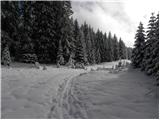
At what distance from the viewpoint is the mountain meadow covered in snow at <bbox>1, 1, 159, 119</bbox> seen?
26.8 ft

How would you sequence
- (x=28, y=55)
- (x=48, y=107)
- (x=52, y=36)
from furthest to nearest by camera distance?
(x=52, y=36) → (x=28, y=55) → (x=48, y=107)

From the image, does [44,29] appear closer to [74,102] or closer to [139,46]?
[139,46]

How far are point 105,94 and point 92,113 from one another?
3.21 metres

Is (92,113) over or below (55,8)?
below

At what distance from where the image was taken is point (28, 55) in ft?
91.2

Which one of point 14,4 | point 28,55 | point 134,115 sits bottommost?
point 134,115

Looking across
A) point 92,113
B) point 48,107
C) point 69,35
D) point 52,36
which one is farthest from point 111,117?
point 69,35

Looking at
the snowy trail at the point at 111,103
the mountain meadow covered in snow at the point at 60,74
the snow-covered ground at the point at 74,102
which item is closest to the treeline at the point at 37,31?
the mountain meadow covered in snow at the point at 60,74

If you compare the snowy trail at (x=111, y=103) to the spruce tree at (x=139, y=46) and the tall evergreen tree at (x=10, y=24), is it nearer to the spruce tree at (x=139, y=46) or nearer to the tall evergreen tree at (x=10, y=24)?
the spruce tree at (x=139, y=46)

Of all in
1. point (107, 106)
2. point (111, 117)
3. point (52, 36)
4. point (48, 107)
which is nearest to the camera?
point (111, 117)

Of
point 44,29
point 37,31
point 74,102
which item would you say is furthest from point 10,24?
point 74,102

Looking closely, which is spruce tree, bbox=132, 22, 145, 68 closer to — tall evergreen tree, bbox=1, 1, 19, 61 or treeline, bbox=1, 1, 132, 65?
treeline, bbox=1, 1, 132, 65

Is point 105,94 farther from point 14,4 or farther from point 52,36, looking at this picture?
point 14,4

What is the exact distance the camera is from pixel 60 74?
18594 millimetres
